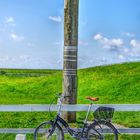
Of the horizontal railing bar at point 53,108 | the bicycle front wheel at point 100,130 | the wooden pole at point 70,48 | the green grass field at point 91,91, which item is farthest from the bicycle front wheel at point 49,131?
the green grass field at point 91,91

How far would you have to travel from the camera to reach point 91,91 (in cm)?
2772

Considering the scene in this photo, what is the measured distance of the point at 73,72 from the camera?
14211 millimetres

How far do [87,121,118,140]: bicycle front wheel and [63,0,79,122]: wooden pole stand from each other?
2552mm

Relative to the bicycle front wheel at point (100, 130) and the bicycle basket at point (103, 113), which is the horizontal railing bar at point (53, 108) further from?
the bicycle basket at point (103, 113)

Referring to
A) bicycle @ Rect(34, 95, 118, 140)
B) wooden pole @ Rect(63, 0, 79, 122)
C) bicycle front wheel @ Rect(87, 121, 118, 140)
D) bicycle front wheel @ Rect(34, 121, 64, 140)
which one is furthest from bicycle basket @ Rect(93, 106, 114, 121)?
wooden pole @ Rect(63, 0, 79, 122)

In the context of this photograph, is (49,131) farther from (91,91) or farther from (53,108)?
(91,91)

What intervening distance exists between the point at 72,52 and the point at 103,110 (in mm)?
3191

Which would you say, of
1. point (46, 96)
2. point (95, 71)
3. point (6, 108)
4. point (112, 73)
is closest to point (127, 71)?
point (112, 73)

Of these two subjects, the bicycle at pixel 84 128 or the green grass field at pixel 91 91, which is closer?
the bicycle at pixel 84 128

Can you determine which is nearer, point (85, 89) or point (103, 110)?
point (103, 110)

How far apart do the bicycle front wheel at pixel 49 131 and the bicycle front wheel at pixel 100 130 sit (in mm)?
660

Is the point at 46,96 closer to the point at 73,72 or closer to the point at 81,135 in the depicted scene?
the point at 73,72

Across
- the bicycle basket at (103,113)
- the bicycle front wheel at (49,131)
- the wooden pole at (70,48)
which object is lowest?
the bicycle front wheel at (49,131)

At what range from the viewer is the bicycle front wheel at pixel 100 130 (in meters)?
11.3
